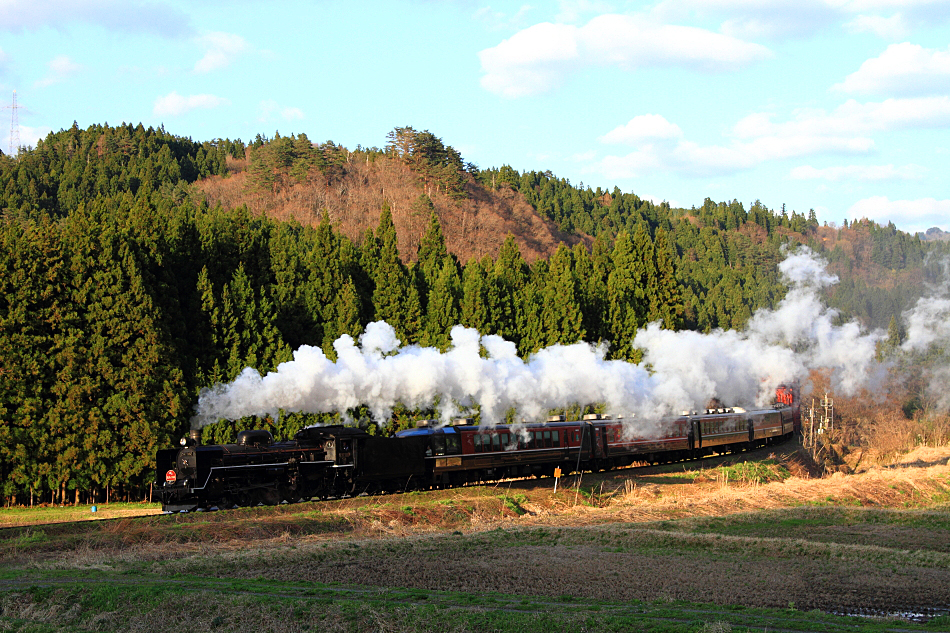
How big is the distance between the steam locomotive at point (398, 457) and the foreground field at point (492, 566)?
57.4 inches

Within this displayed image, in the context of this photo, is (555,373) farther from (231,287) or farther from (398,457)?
(231,287)

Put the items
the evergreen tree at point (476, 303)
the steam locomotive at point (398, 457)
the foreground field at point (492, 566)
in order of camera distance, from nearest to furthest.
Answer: the foreground field at point (492, 566)
the steam locomotive at point (398, 457)
the evergreen tree at point (476, 303)

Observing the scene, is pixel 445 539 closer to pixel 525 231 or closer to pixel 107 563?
pixel 107 563

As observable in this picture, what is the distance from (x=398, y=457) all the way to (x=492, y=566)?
14.3 meters

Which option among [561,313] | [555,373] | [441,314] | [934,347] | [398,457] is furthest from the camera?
→ [934,347]

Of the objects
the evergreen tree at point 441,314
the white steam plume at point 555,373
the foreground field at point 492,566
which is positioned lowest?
the foreground field at point 492,566

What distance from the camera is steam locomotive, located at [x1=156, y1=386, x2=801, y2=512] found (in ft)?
94.0

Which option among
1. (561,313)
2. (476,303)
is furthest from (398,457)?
(561,313)

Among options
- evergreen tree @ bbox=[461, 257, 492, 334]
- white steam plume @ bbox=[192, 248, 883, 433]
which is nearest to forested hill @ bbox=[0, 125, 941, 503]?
evergreen tree @ bbox=[461, 257, 492, 334]

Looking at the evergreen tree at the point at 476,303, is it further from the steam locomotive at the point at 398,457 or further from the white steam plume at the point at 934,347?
the white steam plume at the point at 934,347

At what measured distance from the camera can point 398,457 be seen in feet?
111

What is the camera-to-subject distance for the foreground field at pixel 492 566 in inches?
559

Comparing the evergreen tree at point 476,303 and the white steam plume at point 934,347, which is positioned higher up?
the evergreen tree at point 476,303

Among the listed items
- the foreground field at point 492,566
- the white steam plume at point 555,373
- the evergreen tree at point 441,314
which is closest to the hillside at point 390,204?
the evergreen tree at point 441,314
